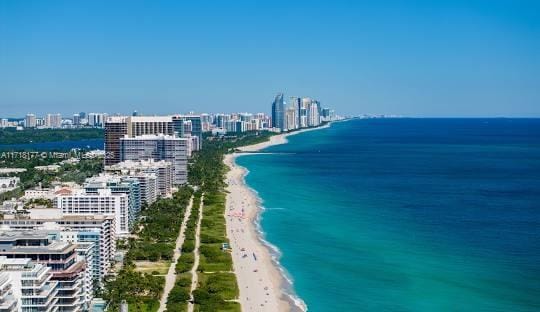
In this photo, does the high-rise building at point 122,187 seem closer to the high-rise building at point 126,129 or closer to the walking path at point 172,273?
the walking path at point 172,273

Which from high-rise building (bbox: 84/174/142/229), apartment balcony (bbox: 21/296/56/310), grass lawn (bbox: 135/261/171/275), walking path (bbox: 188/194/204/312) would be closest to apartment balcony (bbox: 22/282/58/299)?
apartment balcony (bbox: 21/296/56/310)

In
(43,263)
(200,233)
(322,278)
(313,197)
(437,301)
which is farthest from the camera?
(313,197)

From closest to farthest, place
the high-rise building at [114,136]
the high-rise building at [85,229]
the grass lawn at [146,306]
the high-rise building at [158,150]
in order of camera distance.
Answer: the grass lawn at [146,306] → the high-rise building at [85,229] → the high-rise building at [158,150] → the high-rise building at [114,136]

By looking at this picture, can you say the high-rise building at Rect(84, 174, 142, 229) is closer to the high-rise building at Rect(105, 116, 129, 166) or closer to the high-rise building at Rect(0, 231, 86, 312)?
the high-rise building at Rect(0, 231, 86, 312)

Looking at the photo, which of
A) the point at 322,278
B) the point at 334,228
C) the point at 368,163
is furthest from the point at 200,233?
the point at 368,163

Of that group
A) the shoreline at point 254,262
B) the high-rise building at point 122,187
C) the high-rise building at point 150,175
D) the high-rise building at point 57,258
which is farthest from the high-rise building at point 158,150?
the high-rise building at point 57,258

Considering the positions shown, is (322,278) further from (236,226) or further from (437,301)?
(236,226)
